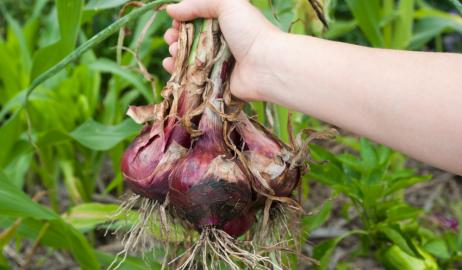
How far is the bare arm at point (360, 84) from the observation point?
2.22 ft

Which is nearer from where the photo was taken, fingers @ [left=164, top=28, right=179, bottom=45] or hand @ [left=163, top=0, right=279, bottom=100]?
hand @ [left=163, top=0, right=279, bottom=100]

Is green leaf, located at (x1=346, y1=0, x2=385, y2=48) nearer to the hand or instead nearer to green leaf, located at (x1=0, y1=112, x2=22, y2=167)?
the hand

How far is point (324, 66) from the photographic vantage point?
74 centimetres

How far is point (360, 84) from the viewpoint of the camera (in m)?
0.71

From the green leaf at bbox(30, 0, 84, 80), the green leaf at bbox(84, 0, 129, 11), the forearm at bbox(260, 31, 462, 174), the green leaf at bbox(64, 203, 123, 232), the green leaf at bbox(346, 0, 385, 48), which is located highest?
the forearm at bbox(260, 31, 462, 174)

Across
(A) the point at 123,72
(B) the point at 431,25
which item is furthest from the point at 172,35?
(B) the point at 431,25

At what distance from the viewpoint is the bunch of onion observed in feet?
2.60

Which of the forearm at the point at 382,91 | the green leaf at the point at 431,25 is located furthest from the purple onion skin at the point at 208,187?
the green leaf at the point at 431,25

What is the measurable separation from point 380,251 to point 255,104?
0.34 m

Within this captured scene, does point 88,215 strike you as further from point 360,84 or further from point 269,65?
point 360,84

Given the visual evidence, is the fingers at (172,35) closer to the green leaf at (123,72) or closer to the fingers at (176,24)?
the fingers at (176,24)

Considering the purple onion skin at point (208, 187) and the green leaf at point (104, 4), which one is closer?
the purple onion skin at point (208, 187)

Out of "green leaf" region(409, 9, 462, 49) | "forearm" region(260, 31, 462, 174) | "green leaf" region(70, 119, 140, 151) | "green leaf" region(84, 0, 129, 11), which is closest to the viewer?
"forearm" region(260, 31, 462, 174)

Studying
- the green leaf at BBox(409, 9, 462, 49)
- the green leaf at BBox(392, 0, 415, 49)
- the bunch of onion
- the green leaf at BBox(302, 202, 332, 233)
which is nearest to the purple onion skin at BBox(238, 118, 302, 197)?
the bunch of onion
